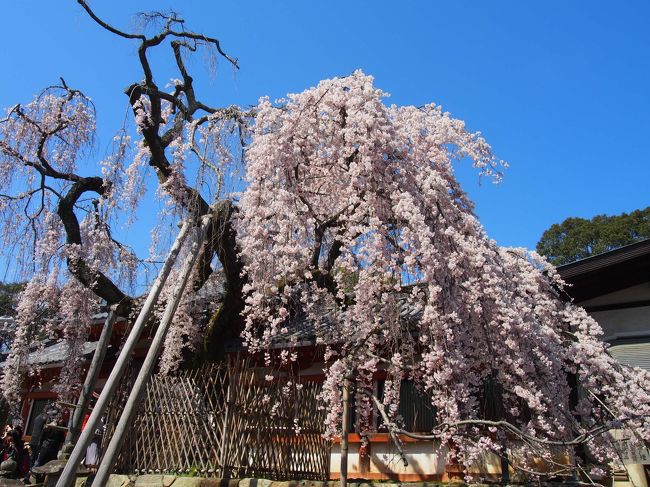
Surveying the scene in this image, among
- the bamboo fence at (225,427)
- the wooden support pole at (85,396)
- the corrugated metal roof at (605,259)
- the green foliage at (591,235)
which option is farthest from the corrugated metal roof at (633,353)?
the green foliage at (591,235)

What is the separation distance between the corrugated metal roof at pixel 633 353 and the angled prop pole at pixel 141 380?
6.40m

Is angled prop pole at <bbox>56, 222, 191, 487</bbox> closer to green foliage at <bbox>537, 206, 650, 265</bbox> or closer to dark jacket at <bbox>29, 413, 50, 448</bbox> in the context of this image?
dark jacket at <bbox>29, 413, 50, 448</bbox>

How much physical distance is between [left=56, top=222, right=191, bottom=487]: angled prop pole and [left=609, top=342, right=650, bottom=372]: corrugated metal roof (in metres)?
6.65

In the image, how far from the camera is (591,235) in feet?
101

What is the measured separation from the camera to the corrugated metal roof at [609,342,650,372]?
814 cm

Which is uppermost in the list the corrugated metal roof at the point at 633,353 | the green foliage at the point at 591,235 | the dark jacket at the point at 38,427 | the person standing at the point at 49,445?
the green foliage at the point at 591,235

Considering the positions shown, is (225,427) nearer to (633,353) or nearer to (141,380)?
(141,380)

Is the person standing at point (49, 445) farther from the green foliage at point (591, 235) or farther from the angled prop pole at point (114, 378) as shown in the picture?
the green foliage at point (591, 235)

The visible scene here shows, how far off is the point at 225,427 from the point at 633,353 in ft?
20.3

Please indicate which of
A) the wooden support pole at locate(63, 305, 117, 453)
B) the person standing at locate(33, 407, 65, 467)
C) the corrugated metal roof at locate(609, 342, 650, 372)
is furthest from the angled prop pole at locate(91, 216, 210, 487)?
the corrugated metal roof at locate(609, 342, 650, 372)

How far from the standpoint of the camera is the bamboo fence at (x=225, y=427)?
23.2 ft

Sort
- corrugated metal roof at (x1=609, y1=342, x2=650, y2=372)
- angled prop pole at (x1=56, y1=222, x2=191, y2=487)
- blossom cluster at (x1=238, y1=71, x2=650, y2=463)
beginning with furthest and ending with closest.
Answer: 1. corrugated metal roof at (x1=609, y1=342, x2=650, y2=372)
2. blossom cluster at (x1=238, y1=71, x2=650, y2=463)
3. angled prop pole at (x1=56, y1=222, x2=191, y2=487)

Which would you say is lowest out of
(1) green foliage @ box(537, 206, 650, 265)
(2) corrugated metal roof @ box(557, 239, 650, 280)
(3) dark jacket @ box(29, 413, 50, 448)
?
(3) dark jacket @ box(29, 413, 50, 448)

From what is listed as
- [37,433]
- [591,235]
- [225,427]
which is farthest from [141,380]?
[591,235]
